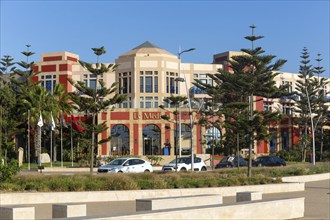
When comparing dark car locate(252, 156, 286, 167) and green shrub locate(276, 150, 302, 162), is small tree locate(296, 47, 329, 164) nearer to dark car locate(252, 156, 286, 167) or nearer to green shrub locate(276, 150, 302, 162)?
green shrub locate(276, 150, 302, 162)

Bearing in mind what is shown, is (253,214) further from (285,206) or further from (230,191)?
(230,191)

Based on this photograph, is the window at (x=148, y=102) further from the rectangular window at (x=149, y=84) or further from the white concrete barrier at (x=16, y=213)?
the white concrete barrier at (x=16, y=213)

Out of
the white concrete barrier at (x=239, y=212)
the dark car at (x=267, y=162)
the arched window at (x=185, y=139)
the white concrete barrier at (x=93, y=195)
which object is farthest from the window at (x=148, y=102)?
the white concrete barrier at (x=239, y=212)

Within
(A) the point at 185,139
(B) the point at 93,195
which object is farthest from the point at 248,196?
(A) the point at 185,139

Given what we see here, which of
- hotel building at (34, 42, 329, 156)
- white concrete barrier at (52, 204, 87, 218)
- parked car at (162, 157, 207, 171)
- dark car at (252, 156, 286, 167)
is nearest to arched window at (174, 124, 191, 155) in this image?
hotel building at (34, 42, 329, 156)

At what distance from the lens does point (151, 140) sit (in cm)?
6494

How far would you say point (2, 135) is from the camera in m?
59.1

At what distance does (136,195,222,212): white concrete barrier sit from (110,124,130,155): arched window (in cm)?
5124

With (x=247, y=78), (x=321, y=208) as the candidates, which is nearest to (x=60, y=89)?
(x=247, y=78)

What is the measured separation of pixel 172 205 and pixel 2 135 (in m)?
50.4

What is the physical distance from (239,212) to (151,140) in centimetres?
5299

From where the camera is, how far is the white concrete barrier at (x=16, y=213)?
9.76 metres

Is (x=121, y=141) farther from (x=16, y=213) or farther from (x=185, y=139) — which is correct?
(x=16, y=213)

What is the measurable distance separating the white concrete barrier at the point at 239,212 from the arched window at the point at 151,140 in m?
50.2
